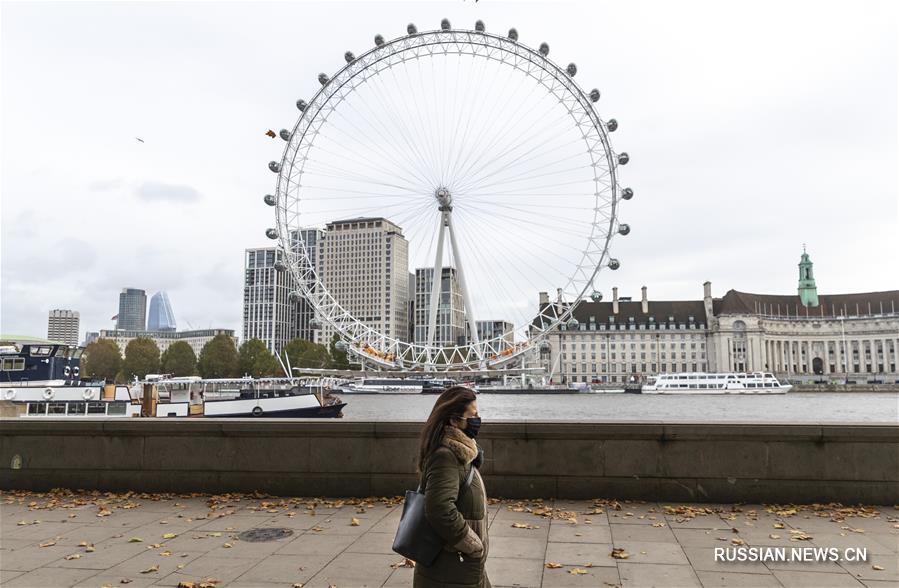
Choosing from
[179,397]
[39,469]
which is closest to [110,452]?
[39,469]

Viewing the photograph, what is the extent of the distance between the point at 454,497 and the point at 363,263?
10329 cm

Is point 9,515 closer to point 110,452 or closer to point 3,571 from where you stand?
point 110,452

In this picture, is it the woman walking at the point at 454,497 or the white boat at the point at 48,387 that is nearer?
the woman walking at the point at 454,497

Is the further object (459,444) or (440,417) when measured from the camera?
(440,417)

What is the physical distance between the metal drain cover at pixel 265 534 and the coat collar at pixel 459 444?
4488mm

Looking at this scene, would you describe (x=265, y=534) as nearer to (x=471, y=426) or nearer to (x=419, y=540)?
(x=419, y=540)

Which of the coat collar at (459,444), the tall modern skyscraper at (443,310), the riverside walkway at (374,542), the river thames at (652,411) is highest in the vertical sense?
the tall modern skyscraper at (443,310)

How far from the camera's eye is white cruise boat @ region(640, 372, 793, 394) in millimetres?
113375

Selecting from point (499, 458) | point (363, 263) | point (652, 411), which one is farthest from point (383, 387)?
point (499, 458)

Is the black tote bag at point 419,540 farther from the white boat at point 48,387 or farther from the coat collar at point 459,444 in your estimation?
the white boat at point 48,387

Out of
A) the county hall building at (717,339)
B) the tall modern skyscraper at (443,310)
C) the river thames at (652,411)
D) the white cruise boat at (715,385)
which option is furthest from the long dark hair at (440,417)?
the county hall building at (717,339)

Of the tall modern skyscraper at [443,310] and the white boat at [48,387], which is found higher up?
the tall modern skyscraper at [443,310]

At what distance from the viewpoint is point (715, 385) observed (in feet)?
373

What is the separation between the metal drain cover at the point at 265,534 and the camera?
813 centimetres
